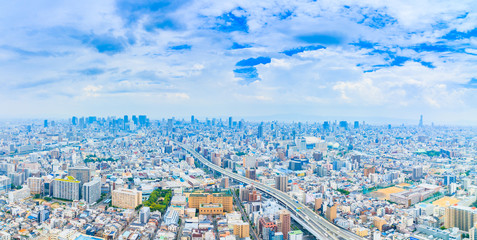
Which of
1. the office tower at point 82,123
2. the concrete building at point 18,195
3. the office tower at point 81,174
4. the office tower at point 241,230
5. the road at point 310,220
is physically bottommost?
the road at point 310,220

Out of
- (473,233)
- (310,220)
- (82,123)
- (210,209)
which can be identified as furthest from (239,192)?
(82,123)

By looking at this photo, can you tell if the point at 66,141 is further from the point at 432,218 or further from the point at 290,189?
the point at 432,218

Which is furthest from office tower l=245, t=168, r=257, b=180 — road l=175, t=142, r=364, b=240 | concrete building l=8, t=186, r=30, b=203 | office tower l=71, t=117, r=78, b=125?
office tower l=71, t=117, r=78, b=125

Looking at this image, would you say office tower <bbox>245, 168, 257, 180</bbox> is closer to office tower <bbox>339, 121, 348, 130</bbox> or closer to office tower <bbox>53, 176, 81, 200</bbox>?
office tower <bbox>53, 176, 81, 200</bbox>

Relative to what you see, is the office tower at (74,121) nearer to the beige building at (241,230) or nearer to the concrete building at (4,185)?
the concrete building at (4,185)

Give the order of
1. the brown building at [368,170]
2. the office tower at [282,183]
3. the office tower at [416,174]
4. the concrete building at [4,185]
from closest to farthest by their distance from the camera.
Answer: the concrete building at [4,185] → the office tower at [282,183] → the office tower at [416,174] → the brown building at [368,170]

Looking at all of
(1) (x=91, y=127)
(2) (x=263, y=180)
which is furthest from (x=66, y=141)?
(2) (x=263, y=180)

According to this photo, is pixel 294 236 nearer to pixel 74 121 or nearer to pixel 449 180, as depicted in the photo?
pixel 449 180

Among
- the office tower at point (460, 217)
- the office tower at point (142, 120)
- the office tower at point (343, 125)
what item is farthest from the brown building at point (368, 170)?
the office tower at point (142, 120)
